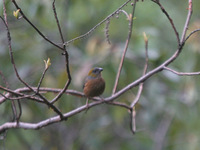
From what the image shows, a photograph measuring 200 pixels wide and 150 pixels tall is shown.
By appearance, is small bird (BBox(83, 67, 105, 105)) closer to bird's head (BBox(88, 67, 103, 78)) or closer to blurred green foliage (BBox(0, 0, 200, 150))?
bird's head (BBox(88, 67, 103, 78))

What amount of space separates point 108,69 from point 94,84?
2.11 ft

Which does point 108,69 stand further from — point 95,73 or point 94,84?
point 94,84

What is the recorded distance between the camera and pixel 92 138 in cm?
551

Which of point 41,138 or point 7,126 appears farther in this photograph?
point 41,138

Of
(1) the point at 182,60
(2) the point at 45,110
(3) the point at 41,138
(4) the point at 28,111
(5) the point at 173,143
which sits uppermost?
(1) the point at 182,60

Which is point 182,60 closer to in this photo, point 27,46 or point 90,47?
point 90,47

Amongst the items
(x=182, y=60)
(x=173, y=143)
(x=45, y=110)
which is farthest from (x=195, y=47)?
(x=45, y=110)

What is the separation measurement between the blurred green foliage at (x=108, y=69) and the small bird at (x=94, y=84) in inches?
8.7

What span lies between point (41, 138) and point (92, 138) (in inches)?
47.0

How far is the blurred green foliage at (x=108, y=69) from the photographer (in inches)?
169

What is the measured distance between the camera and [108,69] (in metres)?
4.24

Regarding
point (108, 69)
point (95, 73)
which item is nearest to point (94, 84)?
point (95, 73)

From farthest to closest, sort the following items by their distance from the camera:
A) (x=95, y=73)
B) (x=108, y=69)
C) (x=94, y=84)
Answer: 1. (x=108, y=69)
2. (x=95, y=73)
3. (x=94, y=84)

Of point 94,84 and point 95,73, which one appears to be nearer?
point 94,84
